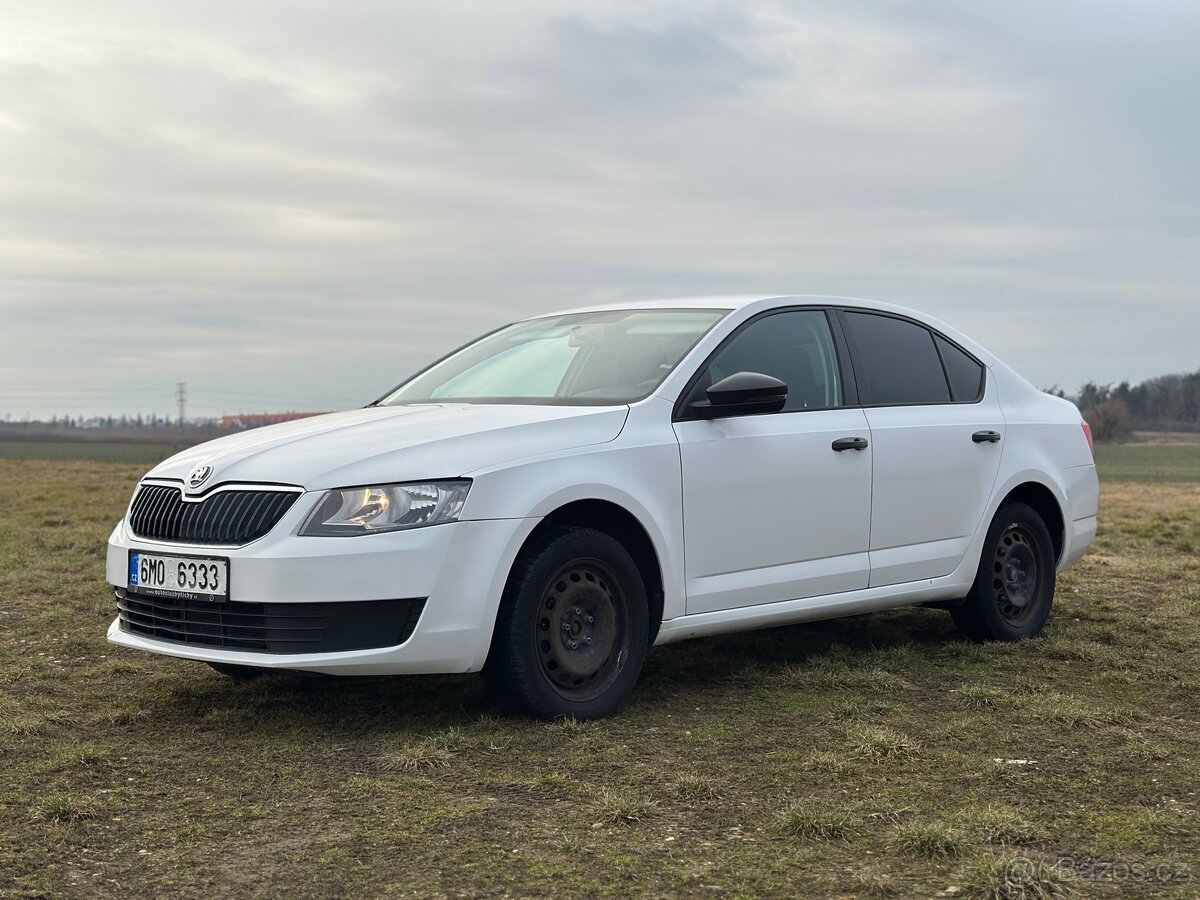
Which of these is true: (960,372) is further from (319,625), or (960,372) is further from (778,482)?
(319,625)

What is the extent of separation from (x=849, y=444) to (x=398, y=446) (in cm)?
221

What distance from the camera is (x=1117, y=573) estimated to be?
416 inches

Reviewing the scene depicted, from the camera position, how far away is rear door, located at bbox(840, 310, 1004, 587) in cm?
647

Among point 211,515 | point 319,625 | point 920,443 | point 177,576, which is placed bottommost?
point 319,625

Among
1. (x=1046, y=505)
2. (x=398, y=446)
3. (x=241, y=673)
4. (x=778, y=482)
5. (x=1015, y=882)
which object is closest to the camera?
(x=1015, y=882)

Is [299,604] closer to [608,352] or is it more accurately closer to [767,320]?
[608,352]

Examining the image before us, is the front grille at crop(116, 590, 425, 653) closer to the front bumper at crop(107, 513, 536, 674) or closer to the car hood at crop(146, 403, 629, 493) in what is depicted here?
the front bumper at crop(107, 513, 536, 674)

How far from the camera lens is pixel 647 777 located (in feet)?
14.9

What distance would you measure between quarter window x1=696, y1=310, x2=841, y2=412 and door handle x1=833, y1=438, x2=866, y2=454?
7.6 inches

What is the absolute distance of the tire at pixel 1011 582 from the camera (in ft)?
23.2

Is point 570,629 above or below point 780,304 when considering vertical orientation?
below

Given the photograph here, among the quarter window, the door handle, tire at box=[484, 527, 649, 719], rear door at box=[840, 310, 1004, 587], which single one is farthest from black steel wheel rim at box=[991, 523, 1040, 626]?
tire at box=[484, 527, 649, 719]

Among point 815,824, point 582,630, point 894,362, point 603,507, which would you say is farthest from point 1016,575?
point 815,824

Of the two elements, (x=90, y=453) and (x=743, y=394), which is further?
(x=90, y=453)
